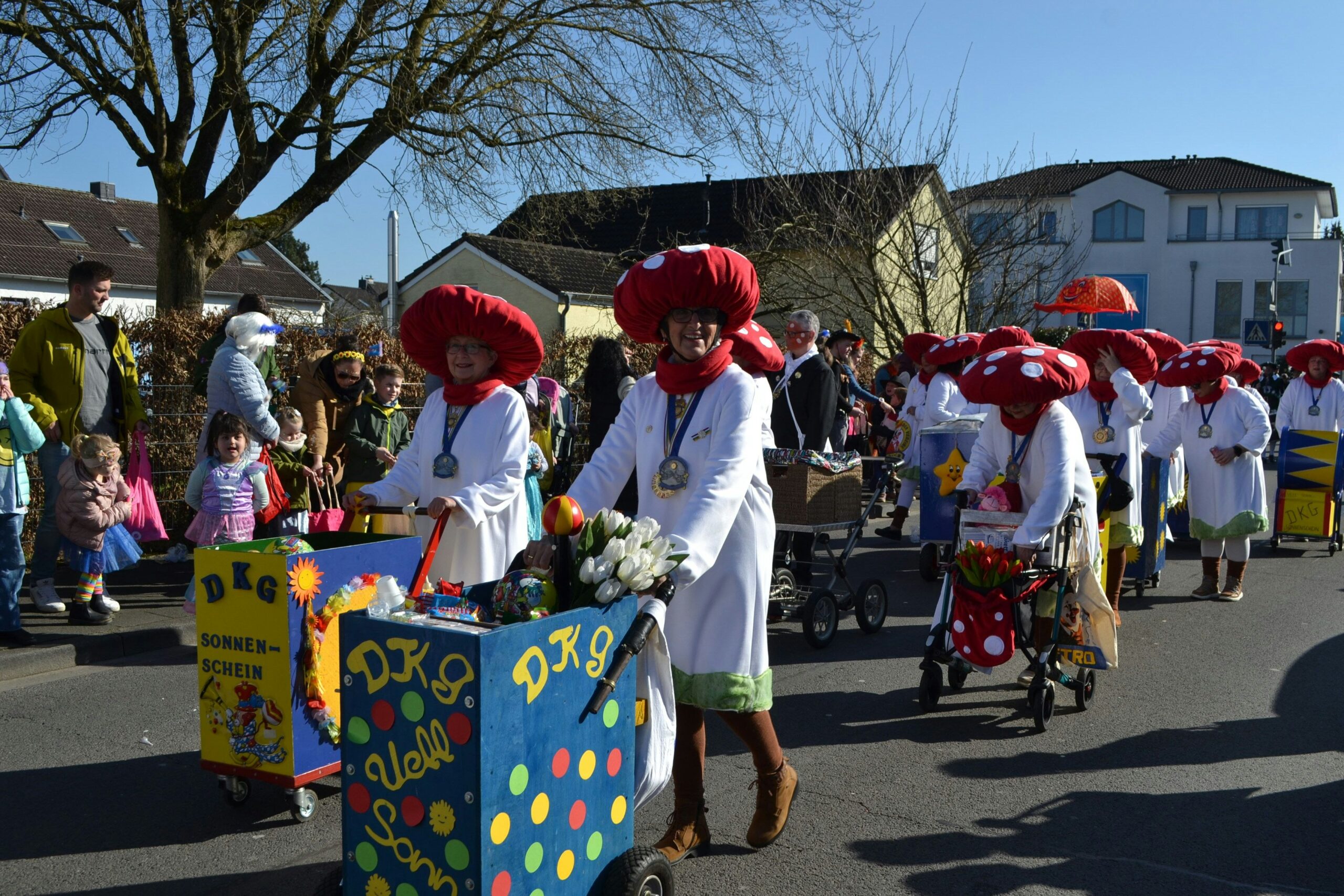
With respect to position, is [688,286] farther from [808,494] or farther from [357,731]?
[808,494]

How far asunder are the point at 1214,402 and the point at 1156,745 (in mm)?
5296

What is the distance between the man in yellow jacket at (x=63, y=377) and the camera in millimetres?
7715

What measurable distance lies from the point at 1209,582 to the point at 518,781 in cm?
862

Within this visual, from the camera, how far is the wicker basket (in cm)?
754

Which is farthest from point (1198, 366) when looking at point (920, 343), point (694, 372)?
point (694, 372)

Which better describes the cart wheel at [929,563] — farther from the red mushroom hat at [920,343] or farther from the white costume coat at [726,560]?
the white costume coat at [726,560]

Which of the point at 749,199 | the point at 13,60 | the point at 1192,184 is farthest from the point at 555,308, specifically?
the point at 1192,184

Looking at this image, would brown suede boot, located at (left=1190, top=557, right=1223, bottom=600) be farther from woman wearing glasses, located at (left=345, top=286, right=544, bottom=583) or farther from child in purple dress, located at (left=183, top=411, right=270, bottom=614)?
child in purple dress, located at (left=183, top=411, right=270, bottom=614)

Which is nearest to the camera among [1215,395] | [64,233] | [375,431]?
[375,431]

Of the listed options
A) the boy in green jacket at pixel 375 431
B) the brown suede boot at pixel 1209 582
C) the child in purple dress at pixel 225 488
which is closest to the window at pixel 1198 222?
the brown suede boot at pixel 1209 582

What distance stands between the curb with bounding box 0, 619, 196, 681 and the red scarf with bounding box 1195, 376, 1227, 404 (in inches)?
326

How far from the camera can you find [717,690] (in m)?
3.97

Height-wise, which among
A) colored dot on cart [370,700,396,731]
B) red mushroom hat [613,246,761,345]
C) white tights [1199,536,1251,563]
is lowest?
white tights [1199,536,1251,563]

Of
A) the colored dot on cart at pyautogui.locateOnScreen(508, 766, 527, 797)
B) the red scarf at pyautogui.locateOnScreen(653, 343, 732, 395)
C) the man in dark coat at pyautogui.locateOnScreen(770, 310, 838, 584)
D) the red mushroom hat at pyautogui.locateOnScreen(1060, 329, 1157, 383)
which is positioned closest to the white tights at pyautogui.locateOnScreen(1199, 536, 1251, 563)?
the red mushroom hat at pyautogui.locateOnScreen(1060, 329, 1157, 383)
